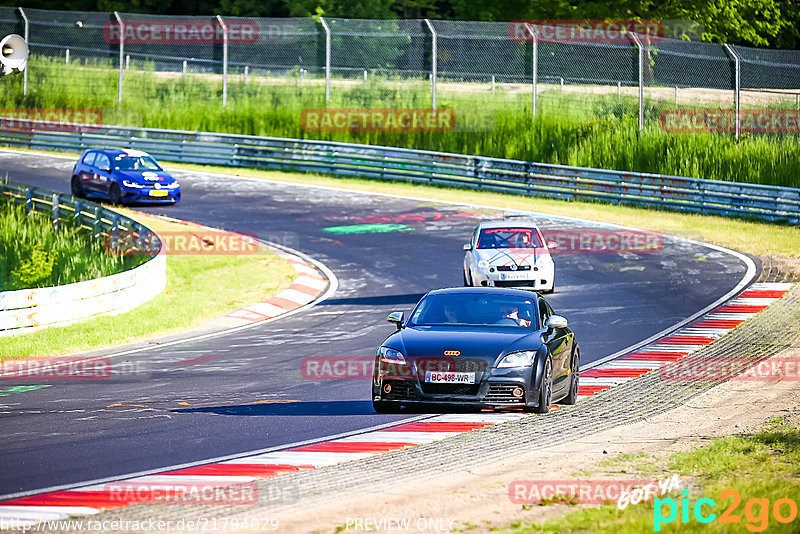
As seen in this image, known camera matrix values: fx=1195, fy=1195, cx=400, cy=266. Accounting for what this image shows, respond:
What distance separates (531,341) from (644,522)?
4.65 metres

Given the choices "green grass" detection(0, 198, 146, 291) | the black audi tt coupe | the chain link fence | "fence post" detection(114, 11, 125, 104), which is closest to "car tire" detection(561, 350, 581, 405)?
the black audi tt coupe

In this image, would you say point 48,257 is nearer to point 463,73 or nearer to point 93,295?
point 93,295

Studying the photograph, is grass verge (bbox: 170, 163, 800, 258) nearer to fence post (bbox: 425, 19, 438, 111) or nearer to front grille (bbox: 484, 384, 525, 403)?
fence post (bbox: 425, 19, 438, 111)

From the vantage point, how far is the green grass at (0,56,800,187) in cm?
3575

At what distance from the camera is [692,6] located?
53.2m

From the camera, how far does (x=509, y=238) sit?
2300 cm

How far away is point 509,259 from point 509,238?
913 mm

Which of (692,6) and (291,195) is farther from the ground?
(692,6)

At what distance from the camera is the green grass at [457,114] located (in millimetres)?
35750

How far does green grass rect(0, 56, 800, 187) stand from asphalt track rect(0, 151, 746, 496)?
560 centimetres

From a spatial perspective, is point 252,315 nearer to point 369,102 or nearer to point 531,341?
point 531,341

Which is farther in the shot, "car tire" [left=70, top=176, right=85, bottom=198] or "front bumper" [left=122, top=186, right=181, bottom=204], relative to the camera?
"car tire" [left=70, top=176, right=85, bottom=198]

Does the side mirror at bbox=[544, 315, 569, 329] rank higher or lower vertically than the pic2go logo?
higher

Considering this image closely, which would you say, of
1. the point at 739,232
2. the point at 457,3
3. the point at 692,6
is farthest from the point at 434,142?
the point at 457,3
